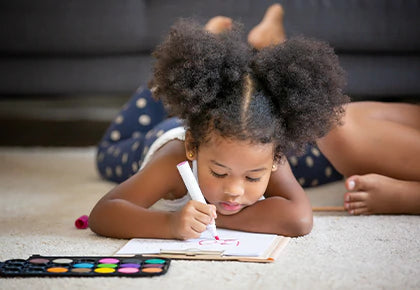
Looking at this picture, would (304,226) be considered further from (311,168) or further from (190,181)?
(311,168)

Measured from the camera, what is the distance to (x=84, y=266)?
95 cm

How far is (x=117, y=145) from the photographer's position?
167 cm

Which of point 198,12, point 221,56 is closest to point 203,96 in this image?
point 221,56

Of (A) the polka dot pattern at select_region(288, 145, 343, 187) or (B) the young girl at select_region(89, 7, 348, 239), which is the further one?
(A) the polka dot pattern at select_region(288, 145, 343, 187)

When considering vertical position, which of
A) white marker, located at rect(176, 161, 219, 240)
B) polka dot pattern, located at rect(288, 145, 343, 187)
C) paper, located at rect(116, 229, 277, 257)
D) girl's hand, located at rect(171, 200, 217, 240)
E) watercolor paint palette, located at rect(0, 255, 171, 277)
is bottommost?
polka dot pattern, located at rect(288, 145, 343, 187)

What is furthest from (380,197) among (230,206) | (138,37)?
(138,37)

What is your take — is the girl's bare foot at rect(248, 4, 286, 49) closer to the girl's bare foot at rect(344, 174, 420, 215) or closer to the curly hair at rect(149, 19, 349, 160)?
the girl's bare foot at rect(344, 174, 420, 215)

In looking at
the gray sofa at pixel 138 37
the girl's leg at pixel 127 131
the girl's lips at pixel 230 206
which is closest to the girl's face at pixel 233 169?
the girl's lips at pixel 230 206

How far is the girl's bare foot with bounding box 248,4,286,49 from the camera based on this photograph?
1796 mm

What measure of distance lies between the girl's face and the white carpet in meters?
0.11

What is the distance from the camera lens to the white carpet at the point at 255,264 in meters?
0.90

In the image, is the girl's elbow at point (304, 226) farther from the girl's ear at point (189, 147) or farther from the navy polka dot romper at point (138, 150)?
the navy polka dot romper at point (138, 150)

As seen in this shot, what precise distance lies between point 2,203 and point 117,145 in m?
0.33

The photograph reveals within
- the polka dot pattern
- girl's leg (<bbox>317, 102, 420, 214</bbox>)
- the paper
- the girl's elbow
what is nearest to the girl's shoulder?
the paper
